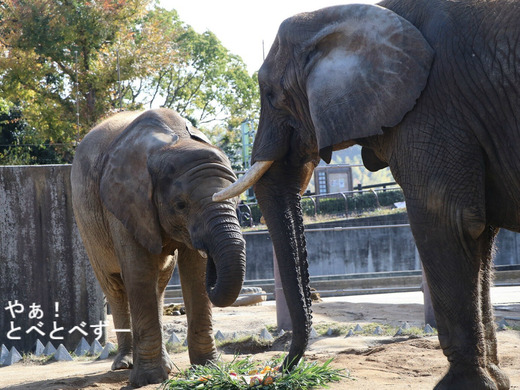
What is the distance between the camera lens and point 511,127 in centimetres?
466

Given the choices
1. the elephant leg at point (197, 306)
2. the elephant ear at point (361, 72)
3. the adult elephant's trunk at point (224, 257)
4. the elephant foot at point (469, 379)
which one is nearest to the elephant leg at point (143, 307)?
the elephant leg at point (197, 306)

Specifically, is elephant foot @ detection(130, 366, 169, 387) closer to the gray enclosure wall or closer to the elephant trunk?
the elephant trunk

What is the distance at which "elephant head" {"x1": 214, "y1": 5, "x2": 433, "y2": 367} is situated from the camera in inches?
191

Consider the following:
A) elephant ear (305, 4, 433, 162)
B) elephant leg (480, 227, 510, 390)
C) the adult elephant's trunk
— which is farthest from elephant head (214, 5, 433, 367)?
elephant leg (480, 227, 510, 390)

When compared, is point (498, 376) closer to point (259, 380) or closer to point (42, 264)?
point (259, 380)

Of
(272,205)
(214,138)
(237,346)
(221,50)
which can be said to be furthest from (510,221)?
(214,138)

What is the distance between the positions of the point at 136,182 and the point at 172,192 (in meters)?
0.41

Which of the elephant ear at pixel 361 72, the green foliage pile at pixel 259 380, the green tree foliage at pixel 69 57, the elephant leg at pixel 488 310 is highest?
the green tree foliage at pixel 69 57

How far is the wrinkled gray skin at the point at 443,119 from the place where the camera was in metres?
4.68

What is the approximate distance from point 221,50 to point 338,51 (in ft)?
106

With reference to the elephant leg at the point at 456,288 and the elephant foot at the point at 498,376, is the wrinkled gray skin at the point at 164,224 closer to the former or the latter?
the elephant foot at the point at 498,376

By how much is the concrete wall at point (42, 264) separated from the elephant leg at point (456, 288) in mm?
6785

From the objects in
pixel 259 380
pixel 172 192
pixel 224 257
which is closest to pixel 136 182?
pixel 172 192

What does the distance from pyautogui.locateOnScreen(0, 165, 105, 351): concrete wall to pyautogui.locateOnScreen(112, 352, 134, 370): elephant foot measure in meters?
2.29
